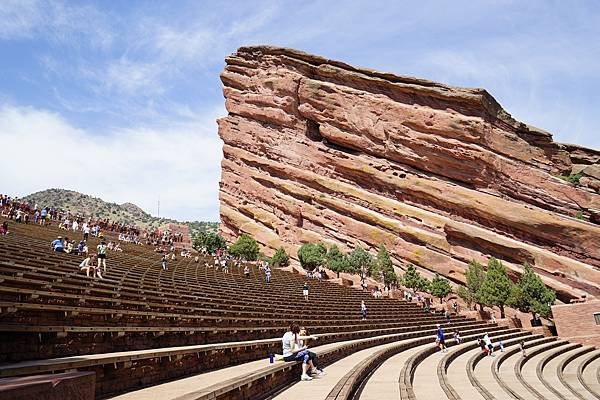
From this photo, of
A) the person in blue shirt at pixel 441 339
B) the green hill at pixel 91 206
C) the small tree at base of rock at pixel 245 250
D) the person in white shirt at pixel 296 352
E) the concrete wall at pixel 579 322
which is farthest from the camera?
the green hill at pixel 91 206

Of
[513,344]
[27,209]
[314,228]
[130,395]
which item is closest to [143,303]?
[130,395]

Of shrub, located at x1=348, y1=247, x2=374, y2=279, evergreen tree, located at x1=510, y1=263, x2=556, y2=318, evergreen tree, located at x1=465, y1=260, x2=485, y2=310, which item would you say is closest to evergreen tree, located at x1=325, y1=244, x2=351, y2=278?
shrub, located at x1=348, y1=247, x2=374, y2=279

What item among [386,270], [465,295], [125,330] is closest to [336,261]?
[386,270]

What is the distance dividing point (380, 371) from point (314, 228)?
4901 centimetres

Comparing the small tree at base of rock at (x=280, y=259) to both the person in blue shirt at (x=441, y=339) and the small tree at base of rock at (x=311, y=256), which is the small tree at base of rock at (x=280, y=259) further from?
the person in blue shirt at (x=441, y=339)

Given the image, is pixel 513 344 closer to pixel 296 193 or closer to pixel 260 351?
pixel 260 351

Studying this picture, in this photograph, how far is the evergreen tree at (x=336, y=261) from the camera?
49375mm

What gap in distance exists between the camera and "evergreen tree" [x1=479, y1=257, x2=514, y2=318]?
39844 millimetres

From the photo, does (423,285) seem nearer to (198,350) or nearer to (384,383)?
(384,383)

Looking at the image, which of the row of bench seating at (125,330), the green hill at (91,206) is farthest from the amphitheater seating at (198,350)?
the green hill at (91,206)

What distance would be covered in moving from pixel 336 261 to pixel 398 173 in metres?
18.2

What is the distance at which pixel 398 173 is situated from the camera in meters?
60.3

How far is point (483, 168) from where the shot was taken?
5647 centimetres

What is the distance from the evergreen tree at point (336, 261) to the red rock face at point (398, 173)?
5504 millimetres
